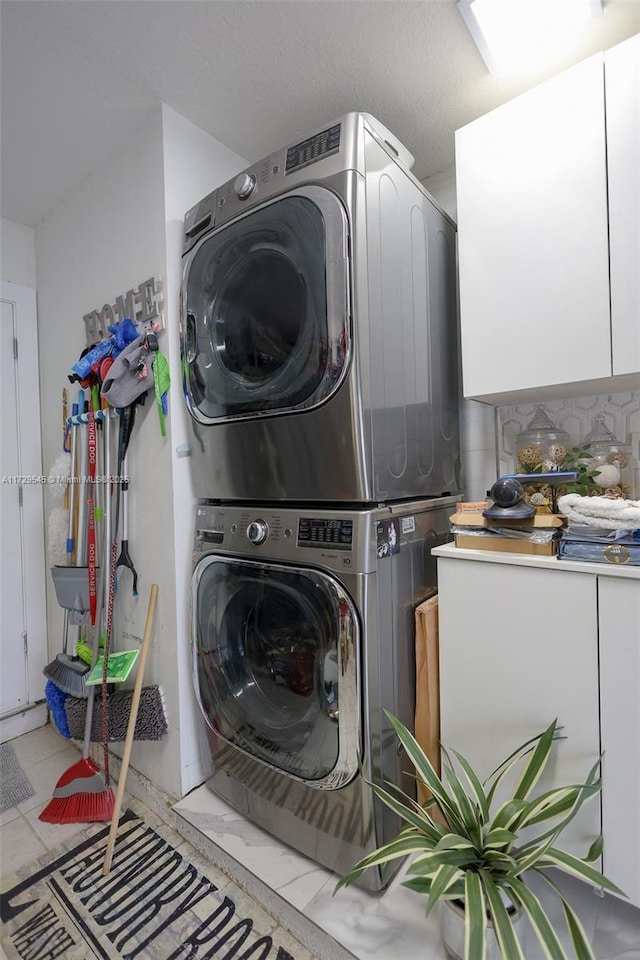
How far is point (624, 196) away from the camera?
1093mm

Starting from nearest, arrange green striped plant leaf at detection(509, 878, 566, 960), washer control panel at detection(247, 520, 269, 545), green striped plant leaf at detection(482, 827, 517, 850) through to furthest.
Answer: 1. green striped plant leaf at detection(509, 878, 566, 960)
2. green striped plant leaf at detection(482, 827, 517, 850)
3. washer control panel at detection(247, 520, 269, 545)

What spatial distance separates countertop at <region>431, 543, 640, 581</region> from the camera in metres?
0.98

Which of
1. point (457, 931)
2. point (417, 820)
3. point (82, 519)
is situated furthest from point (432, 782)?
point (82, 519)

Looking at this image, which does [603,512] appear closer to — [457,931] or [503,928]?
[503,928]

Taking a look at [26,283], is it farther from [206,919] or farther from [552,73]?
[206,919]

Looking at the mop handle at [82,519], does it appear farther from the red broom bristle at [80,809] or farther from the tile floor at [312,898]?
the tile floor at [312,898]

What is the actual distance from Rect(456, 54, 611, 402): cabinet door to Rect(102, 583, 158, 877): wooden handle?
137 cm

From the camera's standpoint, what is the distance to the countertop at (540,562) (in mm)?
983

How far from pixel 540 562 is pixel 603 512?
7.5 inches

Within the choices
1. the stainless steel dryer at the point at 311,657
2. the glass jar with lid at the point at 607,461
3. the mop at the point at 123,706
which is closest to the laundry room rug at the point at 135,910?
the stainless steel dryer at the point at 311,657

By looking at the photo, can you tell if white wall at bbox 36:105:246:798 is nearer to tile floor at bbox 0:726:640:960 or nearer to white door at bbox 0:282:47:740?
tile floor at bbox 0:726:640:960

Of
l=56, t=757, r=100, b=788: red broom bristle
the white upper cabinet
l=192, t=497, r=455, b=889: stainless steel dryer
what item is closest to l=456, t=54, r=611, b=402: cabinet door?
the white upper cabinet

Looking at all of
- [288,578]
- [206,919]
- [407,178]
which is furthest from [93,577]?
→ [407,178]

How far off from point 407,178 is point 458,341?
0.60m
